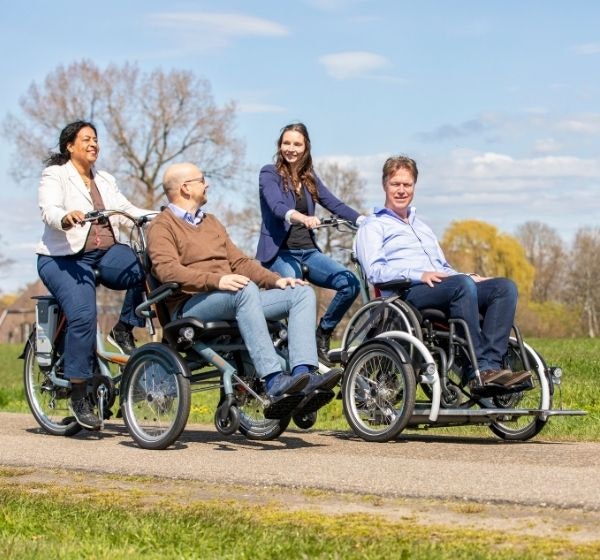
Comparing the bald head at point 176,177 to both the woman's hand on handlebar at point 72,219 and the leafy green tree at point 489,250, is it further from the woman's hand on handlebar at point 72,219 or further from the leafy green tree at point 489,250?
the leafy green tree at point 489,250

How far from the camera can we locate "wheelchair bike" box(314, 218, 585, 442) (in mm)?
7902

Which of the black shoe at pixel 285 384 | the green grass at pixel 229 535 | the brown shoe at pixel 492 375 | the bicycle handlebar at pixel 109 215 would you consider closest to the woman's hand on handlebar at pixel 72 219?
the bicycle handlebar at pixel 109 215

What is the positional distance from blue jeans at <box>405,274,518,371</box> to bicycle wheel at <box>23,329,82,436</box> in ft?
9.37

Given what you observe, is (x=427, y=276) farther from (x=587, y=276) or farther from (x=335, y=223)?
(x=587, y=276)

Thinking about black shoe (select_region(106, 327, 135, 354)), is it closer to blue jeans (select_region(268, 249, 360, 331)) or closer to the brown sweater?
the brown sweater

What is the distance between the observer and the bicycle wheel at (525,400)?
8.06m

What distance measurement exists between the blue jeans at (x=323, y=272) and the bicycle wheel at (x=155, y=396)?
1588mm

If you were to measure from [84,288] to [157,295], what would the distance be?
111 centimetres

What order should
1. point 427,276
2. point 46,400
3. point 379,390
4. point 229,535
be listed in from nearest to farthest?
point 229,535 → point 379,390 → point 427,276 → point 46,400

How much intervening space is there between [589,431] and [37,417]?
12.8 ft

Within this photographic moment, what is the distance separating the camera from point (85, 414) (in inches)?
356

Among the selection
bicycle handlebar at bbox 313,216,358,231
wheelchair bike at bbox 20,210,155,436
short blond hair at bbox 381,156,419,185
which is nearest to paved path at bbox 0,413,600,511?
wheelchair bike at bbox 20,210,155,436

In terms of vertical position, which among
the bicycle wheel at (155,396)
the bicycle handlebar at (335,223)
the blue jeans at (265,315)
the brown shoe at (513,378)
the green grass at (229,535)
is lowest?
the green grass at (229,535)

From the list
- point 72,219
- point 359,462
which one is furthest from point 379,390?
point 72,219
